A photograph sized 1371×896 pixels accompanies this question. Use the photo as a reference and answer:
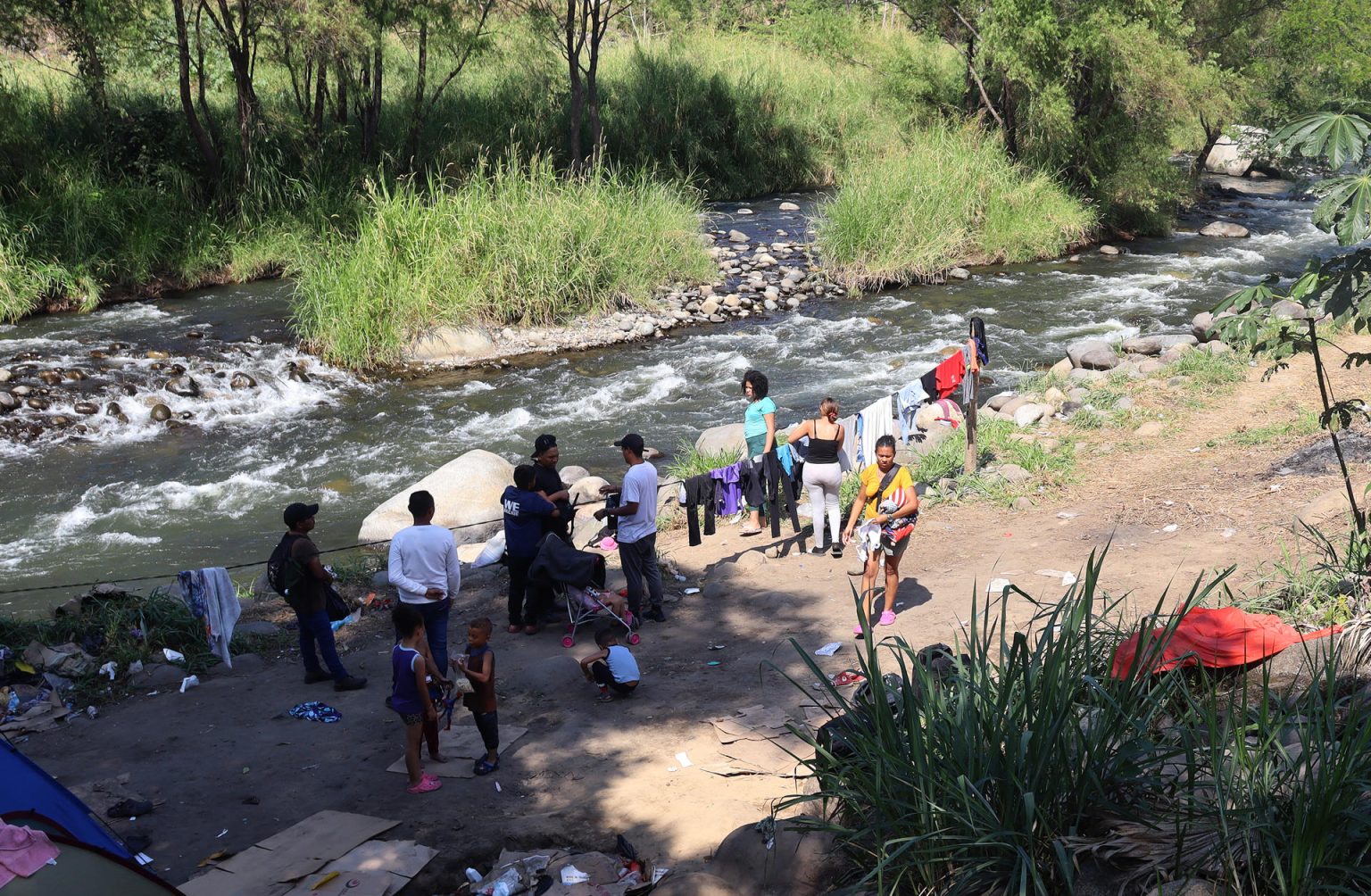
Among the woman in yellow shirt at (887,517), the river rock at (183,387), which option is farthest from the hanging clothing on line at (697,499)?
the river rock at (183,387)

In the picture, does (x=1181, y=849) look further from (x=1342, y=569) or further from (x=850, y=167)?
(x=850, y=167)

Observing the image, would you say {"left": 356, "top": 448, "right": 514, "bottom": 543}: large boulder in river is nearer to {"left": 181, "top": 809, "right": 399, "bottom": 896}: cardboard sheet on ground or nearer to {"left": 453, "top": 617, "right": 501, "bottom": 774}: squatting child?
{"left": 453, "top": 617, "right": 501, "bottom": 774}: squatting child

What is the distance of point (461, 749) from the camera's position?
22.4ft

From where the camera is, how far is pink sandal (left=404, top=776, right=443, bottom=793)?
628 centimetres

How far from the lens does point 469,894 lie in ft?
17.3

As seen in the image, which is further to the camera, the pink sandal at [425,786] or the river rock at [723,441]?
the river rock at [723,441]

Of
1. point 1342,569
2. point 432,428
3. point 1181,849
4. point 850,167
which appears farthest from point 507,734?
point 850,167

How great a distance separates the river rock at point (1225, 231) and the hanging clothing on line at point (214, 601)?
76.5 feet

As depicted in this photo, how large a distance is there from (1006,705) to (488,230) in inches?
598

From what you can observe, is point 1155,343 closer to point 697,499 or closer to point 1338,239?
point 697,499

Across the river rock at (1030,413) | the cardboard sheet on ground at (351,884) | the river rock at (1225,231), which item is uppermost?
the river rock at (1225,231)

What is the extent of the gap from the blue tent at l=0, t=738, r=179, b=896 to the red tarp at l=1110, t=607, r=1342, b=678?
433cm

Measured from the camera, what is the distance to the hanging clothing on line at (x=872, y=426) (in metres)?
10.7

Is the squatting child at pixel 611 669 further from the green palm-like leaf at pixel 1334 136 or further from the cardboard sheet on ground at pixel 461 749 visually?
the green palm-like leaf at pixel 1334 136
